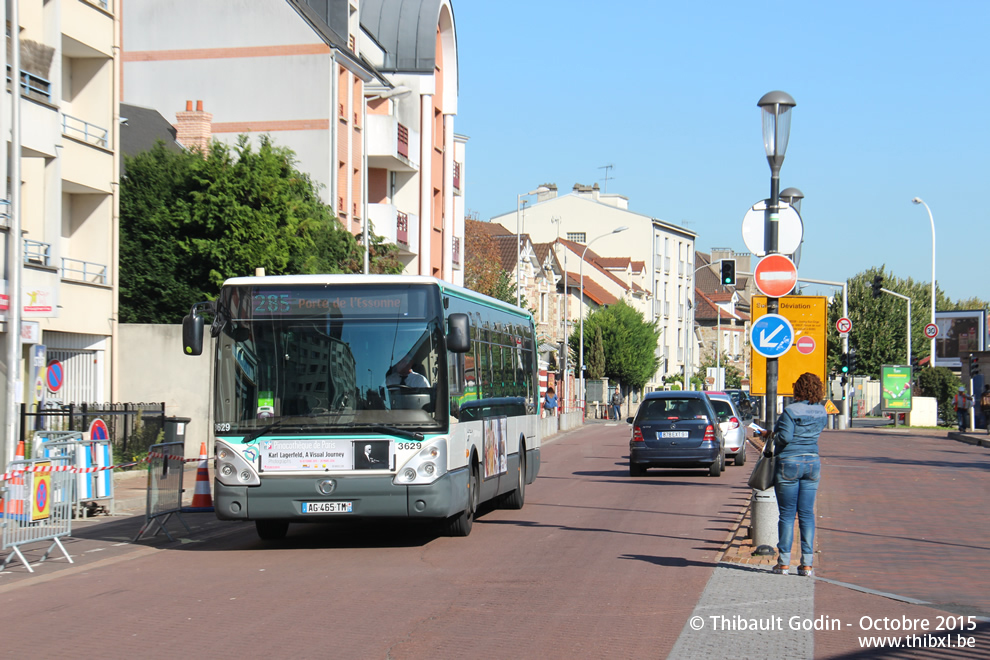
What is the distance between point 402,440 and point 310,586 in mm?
2618

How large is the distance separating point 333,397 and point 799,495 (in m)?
4.91

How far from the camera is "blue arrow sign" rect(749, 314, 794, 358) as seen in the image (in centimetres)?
1226

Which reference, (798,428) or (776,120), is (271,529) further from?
(776,120)

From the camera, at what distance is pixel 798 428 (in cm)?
1002

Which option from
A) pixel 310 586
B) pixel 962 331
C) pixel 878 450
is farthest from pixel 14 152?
pixel 962 331

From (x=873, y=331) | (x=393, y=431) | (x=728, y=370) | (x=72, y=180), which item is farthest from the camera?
(x=728, y=370)

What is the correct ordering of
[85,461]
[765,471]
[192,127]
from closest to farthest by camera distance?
[765,471] → [85,461] → [192,127]

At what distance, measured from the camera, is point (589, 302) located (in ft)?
304

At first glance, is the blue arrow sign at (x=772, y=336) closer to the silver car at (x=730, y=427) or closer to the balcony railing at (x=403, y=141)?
the silver car at (x=730, y=427)

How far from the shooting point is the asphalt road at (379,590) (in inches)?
301

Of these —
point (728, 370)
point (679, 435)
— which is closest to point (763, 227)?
point (679, 435)

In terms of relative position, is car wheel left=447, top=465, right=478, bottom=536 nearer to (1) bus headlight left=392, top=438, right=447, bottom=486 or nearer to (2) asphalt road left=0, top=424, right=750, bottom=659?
(2) asphalt road left=0, top=424, right=750, bottom=659

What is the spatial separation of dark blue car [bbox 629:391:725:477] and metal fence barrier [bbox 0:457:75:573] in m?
13.3

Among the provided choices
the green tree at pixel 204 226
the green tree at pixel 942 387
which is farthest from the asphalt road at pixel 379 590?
the green tree at pixel 942 387
